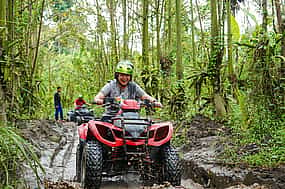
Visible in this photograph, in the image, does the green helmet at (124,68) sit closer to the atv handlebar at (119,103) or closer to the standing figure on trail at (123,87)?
the standing figure on trail at (123,87)

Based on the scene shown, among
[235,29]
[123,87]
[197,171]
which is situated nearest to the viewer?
[123,87]

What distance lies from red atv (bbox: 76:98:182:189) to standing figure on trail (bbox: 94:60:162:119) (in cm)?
57

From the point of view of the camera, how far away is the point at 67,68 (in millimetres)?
32656

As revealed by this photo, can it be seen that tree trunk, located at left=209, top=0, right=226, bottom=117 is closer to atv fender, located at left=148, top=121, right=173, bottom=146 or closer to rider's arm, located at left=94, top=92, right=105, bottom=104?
rider's arm, located at left=94, top=92, right=105, bottom=104

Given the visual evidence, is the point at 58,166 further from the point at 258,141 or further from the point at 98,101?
the point at 258,141

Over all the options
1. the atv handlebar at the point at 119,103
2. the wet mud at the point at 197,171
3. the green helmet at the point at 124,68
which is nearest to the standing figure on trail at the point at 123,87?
the green helmet at the point at 124,68

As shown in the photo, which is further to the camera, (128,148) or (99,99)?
(99,99)

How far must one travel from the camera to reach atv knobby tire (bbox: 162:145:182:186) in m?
5.13

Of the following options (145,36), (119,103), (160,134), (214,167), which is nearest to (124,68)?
(119,103)

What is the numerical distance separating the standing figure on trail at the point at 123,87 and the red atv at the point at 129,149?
1.88 ft

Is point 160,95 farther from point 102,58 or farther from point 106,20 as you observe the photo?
point 102,58

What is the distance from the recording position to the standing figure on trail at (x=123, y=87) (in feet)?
19.5

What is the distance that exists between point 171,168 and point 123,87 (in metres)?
1.54

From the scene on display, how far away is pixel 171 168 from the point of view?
514 centimetres
